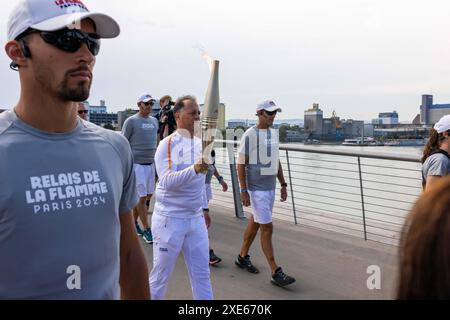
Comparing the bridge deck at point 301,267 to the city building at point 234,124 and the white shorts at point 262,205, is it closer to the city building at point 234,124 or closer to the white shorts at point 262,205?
the white shorts at point 262,205

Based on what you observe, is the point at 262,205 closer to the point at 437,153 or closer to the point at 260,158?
the point at 260,158

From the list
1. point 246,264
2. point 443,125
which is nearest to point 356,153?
point 443,125

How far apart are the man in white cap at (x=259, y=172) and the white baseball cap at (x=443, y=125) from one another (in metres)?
1.88

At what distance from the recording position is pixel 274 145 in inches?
222

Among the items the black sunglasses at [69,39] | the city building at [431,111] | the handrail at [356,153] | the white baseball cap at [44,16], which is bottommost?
the handrail at [356,153]

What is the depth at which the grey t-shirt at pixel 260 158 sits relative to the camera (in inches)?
213

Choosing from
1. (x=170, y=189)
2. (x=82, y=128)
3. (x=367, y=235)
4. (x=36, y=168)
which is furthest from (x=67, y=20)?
(x=367, y=235)

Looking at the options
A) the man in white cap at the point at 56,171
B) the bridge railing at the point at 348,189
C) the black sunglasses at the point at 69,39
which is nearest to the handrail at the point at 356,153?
the bridge railing at the point at 348,189

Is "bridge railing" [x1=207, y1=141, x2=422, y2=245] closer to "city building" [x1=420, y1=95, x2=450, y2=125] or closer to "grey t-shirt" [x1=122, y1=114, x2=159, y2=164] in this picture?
"city building" [x1=420, y1=95, x2=450, y2=125]

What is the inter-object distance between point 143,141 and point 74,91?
5434 millimetres

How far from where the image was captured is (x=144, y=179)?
710 centimetres

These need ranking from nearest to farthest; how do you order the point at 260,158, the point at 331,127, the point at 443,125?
the point at 443,125
the point at 260,158
the point at 331,127


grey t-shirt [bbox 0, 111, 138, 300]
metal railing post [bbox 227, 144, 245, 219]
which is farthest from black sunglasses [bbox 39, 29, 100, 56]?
metal railing post [bbox 227, 144, 245, 219]

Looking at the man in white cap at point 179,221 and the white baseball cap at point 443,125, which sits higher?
the white baseball cap at point 443,125
